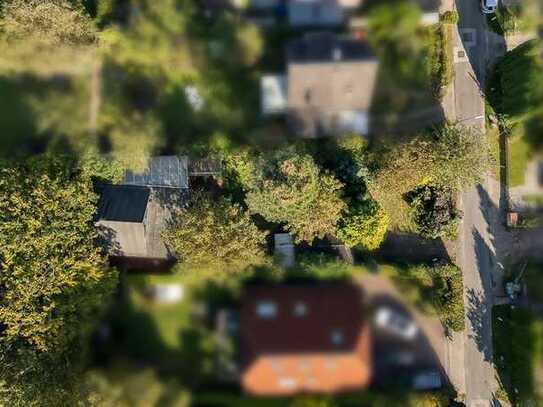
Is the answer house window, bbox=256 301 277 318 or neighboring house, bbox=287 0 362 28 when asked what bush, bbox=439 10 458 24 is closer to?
neighboring house, bbox=287 0 362 28

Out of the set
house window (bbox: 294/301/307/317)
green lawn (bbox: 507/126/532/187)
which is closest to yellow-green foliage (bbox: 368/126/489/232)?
green lawn (bbox: 507/126/532/187)

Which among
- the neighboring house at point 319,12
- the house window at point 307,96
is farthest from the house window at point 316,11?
the house window at point 307,96

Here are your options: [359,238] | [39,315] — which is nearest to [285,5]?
[359,238]

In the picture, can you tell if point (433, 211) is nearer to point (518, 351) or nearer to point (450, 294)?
point (450, 294)

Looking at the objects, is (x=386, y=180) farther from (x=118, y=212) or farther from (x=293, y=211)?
(x=118, y=212)

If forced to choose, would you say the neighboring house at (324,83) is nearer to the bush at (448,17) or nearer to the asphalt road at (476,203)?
the bush at (448,17)

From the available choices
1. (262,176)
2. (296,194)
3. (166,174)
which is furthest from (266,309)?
(166,174)
